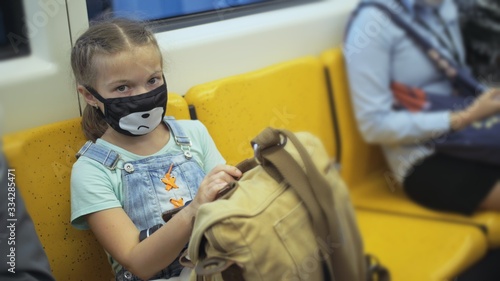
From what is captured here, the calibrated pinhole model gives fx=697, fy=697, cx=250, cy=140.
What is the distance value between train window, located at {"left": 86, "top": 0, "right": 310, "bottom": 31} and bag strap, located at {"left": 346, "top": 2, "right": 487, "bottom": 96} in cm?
36

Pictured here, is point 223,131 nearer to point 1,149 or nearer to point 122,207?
point 122,207

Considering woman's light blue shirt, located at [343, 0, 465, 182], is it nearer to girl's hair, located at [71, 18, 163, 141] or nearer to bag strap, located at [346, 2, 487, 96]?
bag strap, located at [346, 2, 487, 96]

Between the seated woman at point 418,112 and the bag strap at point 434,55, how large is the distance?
1 cm

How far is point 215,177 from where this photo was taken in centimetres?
107

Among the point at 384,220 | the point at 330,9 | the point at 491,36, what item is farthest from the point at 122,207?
the point at 491,36

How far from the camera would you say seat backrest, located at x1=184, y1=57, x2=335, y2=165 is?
130 cm

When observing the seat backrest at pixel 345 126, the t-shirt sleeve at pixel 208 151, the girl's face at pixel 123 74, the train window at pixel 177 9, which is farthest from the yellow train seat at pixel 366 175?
the girl's face at pixel 123 74

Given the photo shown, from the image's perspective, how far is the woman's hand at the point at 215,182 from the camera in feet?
3.45

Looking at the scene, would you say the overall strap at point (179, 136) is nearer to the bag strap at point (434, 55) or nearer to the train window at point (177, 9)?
the train window at point (177, 9)

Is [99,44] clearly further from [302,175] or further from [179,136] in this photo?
[302,175]

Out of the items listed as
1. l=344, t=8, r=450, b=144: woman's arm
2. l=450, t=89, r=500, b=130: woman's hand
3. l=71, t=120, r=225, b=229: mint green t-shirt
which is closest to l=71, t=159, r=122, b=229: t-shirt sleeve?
l=71, t=120, r=225, b=229: mint green t-shirt

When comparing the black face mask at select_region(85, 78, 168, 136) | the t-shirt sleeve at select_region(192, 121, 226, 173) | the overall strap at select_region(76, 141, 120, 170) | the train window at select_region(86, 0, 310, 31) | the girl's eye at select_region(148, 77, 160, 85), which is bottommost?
the t-shirt sleeve at select_region(192, 121, 226, 173)

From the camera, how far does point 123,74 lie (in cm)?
109

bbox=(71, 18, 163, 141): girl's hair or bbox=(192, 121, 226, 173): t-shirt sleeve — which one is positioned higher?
bbox=(71, 18, 163, 141): girl's hair
